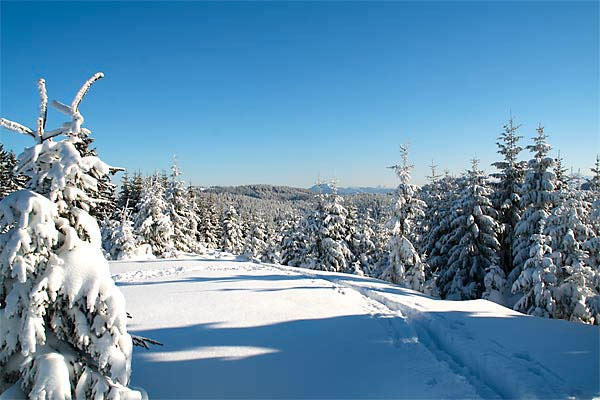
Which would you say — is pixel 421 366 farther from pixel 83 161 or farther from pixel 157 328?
pixel 83 161

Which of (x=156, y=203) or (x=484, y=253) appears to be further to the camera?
(x=156, y=203)

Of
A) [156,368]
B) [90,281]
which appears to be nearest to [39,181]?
[90,281]

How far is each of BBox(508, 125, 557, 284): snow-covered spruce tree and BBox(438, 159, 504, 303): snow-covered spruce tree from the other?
186 cm

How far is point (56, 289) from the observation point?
4.06 metres

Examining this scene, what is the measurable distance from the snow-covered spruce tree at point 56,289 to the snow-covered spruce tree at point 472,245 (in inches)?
877

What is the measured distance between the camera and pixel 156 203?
3228cm

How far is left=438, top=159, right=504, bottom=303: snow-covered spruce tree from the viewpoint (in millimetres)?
22094

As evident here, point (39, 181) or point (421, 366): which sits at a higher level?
point (39, 181)

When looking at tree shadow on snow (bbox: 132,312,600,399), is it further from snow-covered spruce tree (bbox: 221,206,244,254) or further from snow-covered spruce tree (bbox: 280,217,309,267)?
snow-covered spruce tree (bbox: 221,206,244,254)

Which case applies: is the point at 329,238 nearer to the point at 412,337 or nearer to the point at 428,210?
the point at 428,210

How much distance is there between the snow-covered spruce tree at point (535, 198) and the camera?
19.4m

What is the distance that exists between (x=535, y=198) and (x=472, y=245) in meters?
4.68

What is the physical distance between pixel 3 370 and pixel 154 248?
3052 centimetres

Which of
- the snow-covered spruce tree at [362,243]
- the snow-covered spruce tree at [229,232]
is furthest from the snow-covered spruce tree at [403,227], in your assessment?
the snow-covered spruce tree at [229,232]
